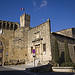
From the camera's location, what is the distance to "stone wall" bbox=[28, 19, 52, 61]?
1681 cm

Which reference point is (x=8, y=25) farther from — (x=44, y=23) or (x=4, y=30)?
(x=44, y=23)

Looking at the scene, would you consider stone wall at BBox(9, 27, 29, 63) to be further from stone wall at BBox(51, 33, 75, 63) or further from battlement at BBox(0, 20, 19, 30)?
stone wall at BBox(51, 33, 75, 63)

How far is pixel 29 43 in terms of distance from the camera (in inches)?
830

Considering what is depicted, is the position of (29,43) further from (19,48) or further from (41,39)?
(41,39)

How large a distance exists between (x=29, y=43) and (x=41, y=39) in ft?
11.9

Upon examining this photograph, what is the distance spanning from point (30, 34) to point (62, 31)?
7.71m

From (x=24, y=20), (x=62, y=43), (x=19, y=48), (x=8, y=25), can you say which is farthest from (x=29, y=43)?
(x=8, y=25)

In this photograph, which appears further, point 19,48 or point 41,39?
point 19,48

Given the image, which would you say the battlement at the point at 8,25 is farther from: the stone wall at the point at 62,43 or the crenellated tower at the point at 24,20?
the stone wall at the point at 62,43

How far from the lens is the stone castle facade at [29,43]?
56.3 ft

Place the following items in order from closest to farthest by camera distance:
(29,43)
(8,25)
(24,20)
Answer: (29,43) < (8,25) < (24,20)

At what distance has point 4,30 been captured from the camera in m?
25.1

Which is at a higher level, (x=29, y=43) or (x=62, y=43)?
(x=29, y=43)

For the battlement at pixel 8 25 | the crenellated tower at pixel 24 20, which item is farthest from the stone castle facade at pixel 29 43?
the crenellated tower at pixel 24 20
